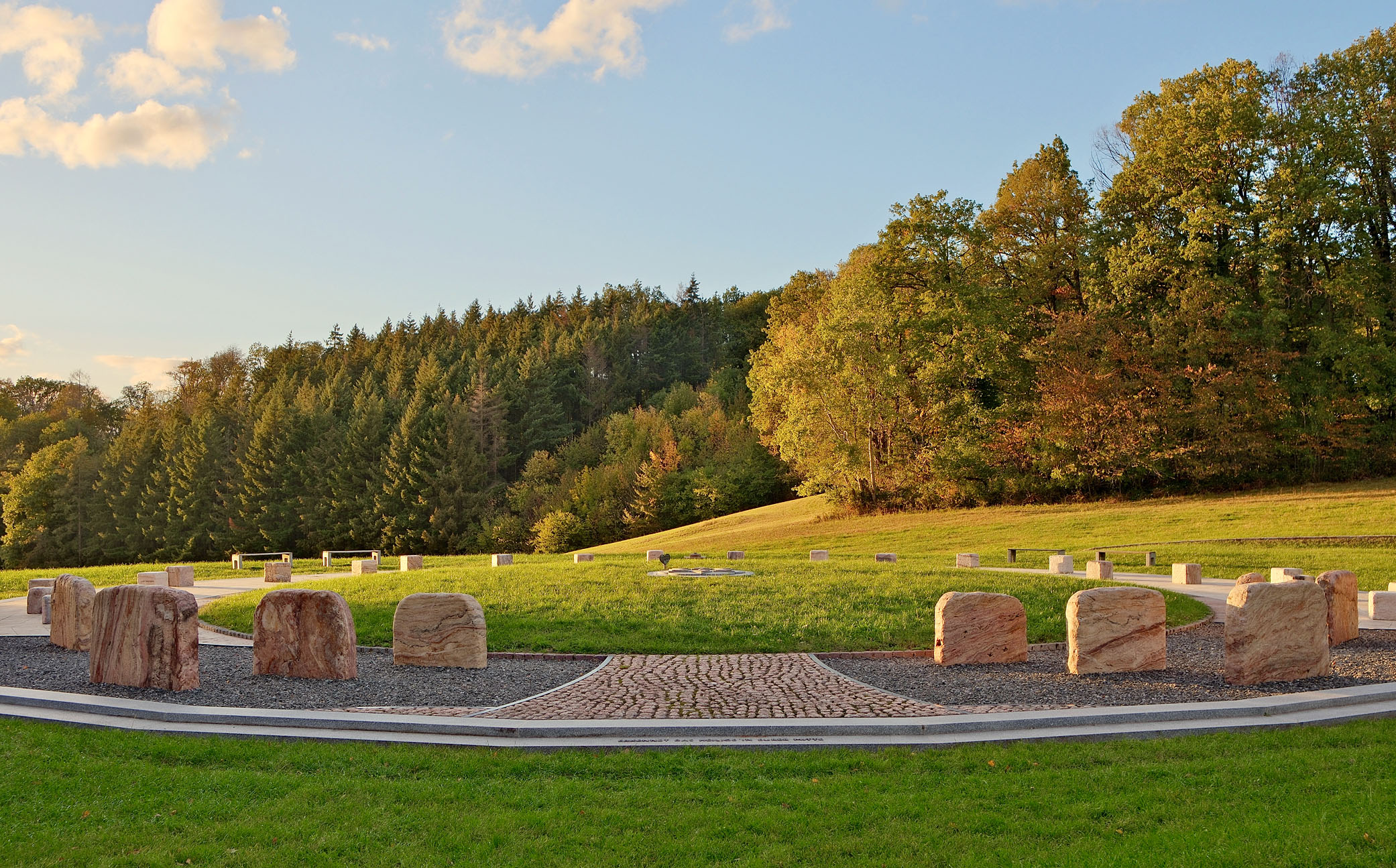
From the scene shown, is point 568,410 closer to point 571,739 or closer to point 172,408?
point 172,408

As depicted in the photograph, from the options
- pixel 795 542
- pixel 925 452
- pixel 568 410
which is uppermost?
pixel 568 410

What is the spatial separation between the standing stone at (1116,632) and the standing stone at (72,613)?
536 inches

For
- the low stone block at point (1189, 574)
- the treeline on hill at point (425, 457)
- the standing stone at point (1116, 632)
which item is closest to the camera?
the standing stone at point (1116, 632)

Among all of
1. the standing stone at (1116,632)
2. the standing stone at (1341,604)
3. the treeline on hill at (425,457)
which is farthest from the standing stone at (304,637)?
the treeline on hill at (425,457)

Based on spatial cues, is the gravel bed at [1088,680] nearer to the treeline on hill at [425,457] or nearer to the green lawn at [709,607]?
the green lawn at [709,607]

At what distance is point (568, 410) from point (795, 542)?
50.3 meters

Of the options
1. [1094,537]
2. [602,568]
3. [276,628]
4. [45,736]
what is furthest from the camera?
[1094,537]

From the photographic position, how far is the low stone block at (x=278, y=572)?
24.0 meters

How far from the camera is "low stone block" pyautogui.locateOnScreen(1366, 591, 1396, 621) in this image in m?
14.1

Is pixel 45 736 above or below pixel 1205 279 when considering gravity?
below

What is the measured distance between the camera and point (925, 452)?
40688 millimetres

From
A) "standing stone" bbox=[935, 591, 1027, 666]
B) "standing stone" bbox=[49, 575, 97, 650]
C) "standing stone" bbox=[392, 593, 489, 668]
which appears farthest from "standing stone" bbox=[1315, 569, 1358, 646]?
"standing stone" bbox=[49, 575, 97, 650]

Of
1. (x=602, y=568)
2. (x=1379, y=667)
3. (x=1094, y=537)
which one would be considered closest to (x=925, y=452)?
(x=1094, y=537)

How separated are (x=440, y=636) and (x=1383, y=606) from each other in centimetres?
1497
